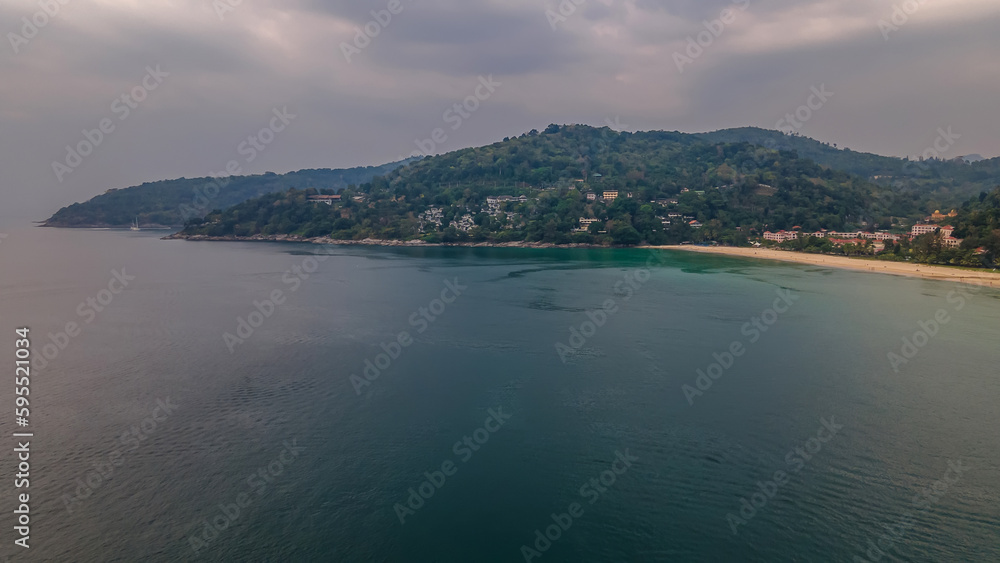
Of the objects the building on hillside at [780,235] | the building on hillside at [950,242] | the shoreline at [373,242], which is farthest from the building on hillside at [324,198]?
the building on hillside at [950,242]

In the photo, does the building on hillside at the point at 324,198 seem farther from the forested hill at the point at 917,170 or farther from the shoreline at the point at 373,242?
the forested hill at the point at 917,170

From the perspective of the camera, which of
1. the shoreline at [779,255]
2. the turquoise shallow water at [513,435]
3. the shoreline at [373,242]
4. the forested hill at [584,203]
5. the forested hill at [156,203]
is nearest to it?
the turquoise shallow water at [513,435]

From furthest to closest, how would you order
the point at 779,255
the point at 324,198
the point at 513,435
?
the point at 324,198 < the point at 779,255 < the point at 513,435

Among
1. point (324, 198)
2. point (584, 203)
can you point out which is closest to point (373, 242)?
point (324, 198)

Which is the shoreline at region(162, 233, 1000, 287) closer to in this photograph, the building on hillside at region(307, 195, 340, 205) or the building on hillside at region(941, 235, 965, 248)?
the building on hillside at region(941, 235, 965, 248)

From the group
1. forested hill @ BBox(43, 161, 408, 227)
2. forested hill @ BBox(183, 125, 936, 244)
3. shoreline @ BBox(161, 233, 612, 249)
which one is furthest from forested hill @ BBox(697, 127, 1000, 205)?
forested hill @ BBox(43, 161, 408, 227)

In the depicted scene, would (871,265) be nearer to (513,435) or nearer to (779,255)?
(779,255)
